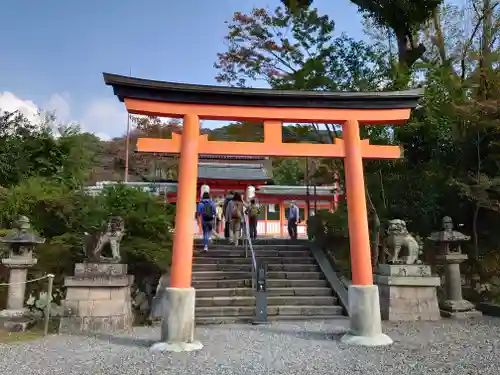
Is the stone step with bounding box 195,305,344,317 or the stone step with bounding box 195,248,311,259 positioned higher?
the stone step with bounding box 195,248,311,259

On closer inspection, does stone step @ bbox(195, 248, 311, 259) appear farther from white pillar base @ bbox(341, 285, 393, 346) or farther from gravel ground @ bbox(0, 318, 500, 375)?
white pillar base @ bbox(341, 285, 393, 346)

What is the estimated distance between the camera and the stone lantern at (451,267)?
8.82 meters

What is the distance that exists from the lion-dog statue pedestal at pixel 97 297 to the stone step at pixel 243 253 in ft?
11.2

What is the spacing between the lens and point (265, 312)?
812 cm

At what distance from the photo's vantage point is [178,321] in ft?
19.5

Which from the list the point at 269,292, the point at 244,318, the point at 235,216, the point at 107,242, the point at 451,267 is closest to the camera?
the point at 107,242

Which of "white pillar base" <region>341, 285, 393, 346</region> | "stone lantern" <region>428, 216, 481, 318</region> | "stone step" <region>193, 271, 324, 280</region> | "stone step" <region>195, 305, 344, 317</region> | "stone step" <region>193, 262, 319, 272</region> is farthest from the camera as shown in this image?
"stone step" <region>193, 262, 319, 272</region>

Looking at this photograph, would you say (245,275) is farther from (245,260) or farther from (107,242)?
(107,242)

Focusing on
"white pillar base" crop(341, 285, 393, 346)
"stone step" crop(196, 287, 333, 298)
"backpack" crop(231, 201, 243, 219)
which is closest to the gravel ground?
"white pillar base" crop(341, 285, 393, 346)

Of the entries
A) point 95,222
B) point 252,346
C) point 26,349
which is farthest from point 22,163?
point 252,346

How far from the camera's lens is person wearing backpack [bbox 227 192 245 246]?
1239 cm

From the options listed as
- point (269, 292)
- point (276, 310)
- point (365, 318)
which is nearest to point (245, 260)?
point (269, 292)

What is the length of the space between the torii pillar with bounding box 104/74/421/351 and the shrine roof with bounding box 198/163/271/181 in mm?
14983

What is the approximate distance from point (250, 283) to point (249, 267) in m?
0.88
